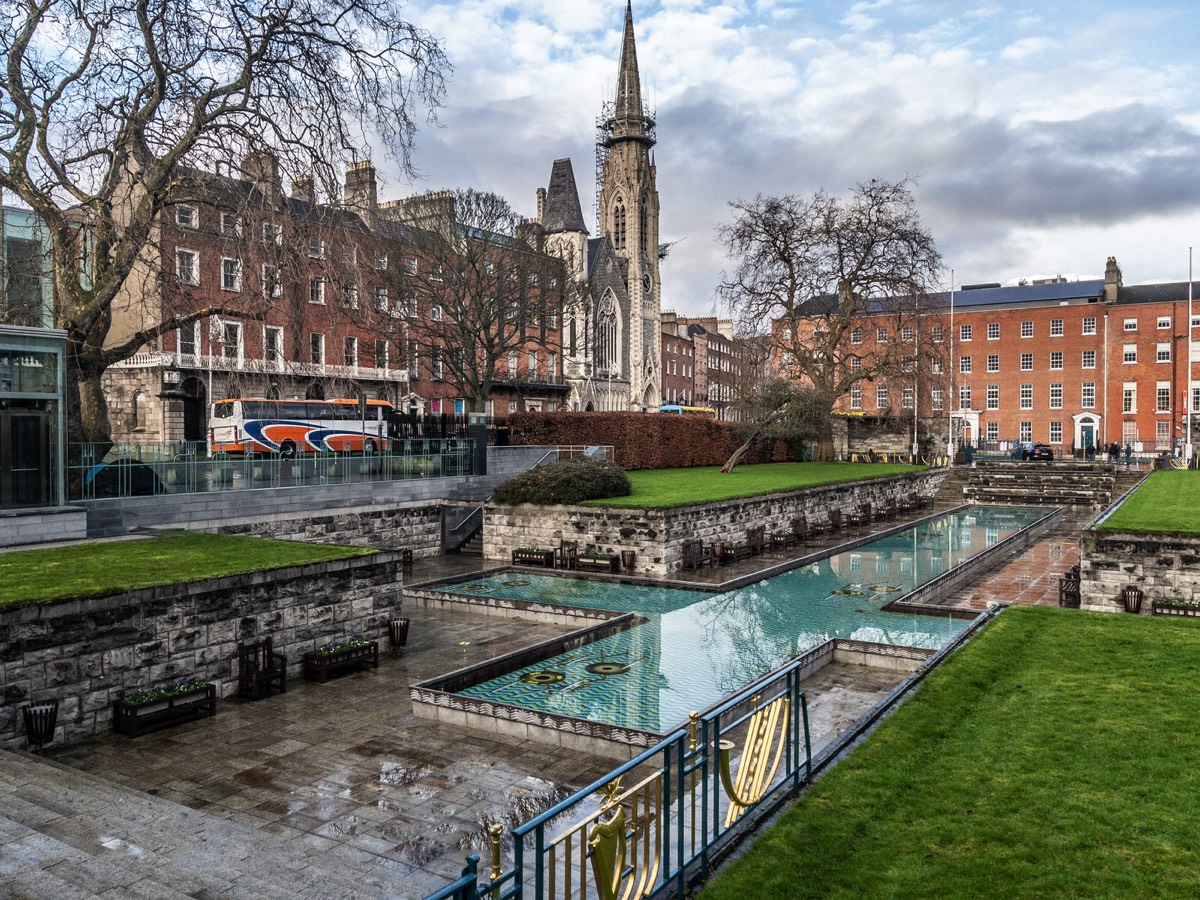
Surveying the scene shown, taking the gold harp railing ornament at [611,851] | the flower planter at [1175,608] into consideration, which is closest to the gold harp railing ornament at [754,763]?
the gold harp railing ornament at [611,851]

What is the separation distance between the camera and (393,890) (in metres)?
6.03

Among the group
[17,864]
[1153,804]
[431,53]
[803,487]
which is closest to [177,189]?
[431,53]

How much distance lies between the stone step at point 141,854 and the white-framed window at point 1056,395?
67671 mm

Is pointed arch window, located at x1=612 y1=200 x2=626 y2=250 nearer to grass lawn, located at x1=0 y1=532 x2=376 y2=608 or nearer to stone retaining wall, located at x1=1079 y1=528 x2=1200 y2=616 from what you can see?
stone retaining wall, located at x1=1079 y1=528 x2=1200 y2=616

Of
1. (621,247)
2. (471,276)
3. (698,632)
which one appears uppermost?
(621,247)

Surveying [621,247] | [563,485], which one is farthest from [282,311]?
[621,247]

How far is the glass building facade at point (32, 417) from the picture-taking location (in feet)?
44.1

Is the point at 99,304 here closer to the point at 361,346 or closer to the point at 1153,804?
the point at 1153,804

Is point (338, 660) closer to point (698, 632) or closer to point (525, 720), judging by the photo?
point (525, 720)

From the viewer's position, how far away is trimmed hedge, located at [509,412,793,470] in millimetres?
32469

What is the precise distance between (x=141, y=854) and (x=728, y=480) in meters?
26.8

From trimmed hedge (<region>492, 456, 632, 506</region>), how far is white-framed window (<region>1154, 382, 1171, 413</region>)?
2088 inches

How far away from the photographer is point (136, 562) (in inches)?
480

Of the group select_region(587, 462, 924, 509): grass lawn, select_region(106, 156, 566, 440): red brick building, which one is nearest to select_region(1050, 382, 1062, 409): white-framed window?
select_region(587, 462, 924, 509): grass lawn
